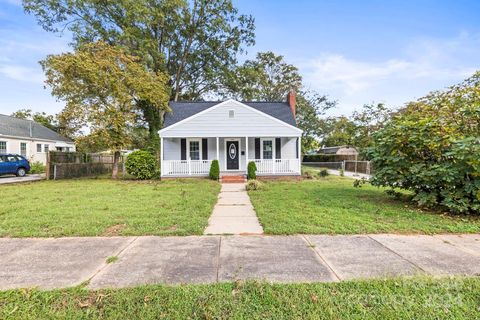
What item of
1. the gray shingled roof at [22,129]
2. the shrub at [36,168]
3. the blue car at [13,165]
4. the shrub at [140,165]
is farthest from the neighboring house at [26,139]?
the shrub at [140,165]

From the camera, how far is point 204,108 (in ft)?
58.2

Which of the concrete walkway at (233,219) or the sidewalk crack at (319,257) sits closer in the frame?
the sidewalk crack at (319,257)

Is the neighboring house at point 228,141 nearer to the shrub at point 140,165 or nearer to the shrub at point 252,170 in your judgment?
the shrub at point 252,170

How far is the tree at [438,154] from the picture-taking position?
5.51 metres

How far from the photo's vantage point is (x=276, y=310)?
2254 millimetres

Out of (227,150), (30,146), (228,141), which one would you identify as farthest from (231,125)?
(30,146)

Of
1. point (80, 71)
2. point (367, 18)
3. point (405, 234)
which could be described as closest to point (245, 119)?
point (367, 18)

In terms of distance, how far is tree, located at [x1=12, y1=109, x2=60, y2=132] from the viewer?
3281cm

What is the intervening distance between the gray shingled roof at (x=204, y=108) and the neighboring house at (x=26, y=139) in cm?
1036

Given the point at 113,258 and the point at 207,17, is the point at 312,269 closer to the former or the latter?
the point at 113,258

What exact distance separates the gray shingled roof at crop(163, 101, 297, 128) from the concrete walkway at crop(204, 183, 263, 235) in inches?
408

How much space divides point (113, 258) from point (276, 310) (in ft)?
7.62

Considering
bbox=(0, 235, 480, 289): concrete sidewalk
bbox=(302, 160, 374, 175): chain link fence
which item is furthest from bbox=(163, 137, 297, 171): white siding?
bbox=(0, 235, 480, 289): concrete sidewalk

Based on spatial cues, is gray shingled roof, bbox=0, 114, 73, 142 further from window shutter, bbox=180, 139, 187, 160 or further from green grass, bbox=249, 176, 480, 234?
green grass, bbox=249, 176, 480, 234
